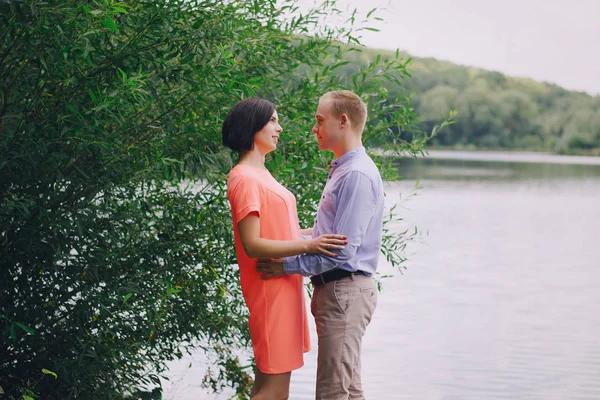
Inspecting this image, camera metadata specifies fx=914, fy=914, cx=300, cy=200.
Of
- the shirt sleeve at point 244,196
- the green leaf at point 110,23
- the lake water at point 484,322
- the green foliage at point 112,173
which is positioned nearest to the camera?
the shirt sleeve at point 244,196

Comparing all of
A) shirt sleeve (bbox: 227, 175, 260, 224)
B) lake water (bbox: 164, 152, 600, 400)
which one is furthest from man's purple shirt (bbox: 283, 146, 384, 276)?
lake water (bbox: 164, 152, 600, 400)

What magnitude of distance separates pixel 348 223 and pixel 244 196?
1.43ft

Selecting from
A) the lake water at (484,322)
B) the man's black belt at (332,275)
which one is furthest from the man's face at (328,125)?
the lake water at (484,322)

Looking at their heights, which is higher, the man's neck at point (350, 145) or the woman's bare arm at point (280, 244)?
the man's neck at point (350, 145)

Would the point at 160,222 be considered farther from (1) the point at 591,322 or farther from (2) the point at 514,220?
(2) the point at 514,220

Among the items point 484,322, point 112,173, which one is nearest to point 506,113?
point 484,322

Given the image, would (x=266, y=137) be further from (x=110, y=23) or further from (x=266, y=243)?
(x=110, y=23)

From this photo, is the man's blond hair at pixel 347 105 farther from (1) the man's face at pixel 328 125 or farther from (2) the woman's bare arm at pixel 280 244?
(2) the woman's bare arm at pixel 280 244

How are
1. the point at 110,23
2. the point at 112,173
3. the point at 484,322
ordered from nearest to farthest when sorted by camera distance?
the point at 110,23
the point at 112,173
the point at 484,322

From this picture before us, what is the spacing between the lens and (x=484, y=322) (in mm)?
12234

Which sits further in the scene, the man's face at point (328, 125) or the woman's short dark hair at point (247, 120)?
the man's face at point (328, 125)

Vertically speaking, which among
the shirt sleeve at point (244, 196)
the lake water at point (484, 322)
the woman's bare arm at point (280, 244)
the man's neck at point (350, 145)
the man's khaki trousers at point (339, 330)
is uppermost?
the man's neck at point (350, 145)

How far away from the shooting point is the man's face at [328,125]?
12.8 feet

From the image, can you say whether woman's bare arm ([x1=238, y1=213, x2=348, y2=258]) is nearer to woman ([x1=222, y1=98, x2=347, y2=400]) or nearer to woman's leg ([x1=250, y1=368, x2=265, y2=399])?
woman ([x1=222, y1=98, x2=347, y2=400])
